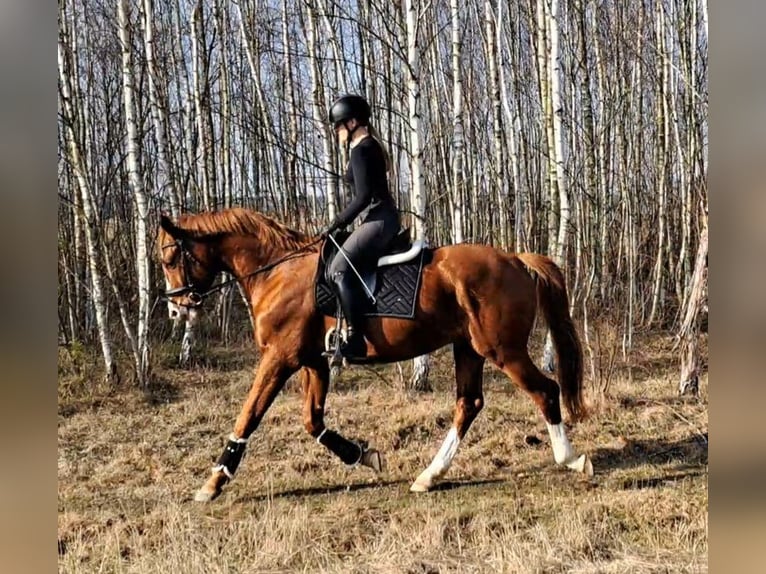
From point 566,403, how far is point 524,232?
1101mm

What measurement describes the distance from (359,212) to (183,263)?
3.64 feet

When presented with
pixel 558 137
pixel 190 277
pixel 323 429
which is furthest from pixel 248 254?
pixel 558 137

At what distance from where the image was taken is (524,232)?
4035mm

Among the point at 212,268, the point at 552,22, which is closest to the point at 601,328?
the point at 552,22

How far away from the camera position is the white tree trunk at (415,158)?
13.2 feet

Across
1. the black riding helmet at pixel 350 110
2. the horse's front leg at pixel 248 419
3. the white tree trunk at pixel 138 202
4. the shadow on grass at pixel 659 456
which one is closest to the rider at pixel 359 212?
the black riding helmet at pixel 350 110

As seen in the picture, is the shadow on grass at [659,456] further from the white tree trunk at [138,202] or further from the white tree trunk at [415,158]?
the white tree trunk at [138,202]

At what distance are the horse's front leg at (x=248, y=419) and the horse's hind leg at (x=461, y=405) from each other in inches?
39.7

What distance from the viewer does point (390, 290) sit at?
369cm

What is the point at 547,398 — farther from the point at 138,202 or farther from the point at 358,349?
the point at 138,202
